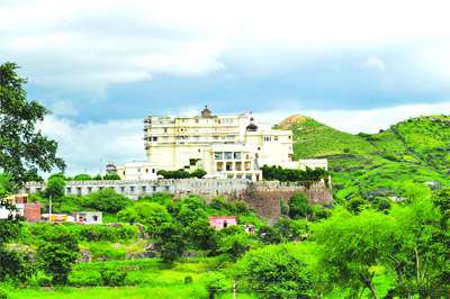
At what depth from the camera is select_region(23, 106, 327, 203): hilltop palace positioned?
367 ft

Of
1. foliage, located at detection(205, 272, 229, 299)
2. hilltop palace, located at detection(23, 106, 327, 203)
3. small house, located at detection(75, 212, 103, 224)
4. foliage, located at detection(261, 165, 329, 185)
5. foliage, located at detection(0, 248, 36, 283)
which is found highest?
hilltop palace, located at detection(23, 106, 327, 203)

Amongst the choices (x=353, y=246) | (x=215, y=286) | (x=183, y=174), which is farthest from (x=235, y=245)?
(x=353, y=246)

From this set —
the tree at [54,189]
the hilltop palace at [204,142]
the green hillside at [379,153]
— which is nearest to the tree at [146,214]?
the tree at [54,189]

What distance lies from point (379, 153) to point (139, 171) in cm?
5734

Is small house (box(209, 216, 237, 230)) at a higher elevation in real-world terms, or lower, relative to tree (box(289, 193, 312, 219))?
lower

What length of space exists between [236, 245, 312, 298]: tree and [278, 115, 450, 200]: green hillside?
56.6m

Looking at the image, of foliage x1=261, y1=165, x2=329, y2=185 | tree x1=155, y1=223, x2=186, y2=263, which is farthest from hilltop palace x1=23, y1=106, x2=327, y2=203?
tree x1=155, y1=223, x2=186, y2=263

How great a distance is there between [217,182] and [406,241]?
203ft

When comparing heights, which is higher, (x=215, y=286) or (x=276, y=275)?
(x=276, y=275)

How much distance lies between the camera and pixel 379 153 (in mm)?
156250

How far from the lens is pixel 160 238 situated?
266 ft

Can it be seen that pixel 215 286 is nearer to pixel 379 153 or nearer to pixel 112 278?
pixel 112 278

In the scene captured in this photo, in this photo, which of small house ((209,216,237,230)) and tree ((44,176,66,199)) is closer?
small house ((209,216,237,230))

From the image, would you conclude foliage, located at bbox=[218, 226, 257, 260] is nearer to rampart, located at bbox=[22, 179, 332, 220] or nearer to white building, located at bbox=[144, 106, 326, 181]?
rampart, located at bbox=[22, 179, 332, 220]
